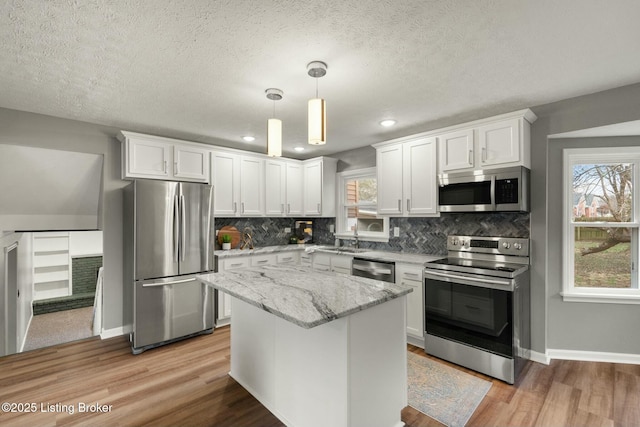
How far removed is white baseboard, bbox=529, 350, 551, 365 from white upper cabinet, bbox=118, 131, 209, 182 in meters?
4.19

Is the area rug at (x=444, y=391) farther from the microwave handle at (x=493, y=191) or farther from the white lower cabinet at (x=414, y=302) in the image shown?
the microwave handle at (x=493, y=191)

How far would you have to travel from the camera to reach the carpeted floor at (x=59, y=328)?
3.49 meters

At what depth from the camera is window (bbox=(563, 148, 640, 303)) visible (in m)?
2.97

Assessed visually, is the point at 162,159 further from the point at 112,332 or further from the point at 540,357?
the point at 540,357

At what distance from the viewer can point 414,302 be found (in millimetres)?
Result: 3322

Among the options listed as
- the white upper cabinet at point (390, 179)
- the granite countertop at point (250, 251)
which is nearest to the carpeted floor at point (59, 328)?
the granite countertop at point (250, 251)

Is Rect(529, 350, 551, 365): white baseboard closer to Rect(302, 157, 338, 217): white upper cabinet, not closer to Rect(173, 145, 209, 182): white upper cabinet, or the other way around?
Rect(302, 157, 338, 217): white upper cabinet

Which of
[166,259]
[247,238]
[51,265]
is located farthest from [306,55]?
[51,265]

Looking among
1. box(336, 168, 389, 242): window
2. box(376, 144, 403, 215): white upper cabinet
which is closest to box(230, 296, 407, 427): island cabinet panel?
box(376, 144, 403, 215): white upper cabinet

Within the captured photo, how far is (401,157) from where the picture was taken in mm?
3760

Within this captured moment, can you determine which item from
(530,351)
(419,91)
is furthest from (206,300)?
(530,351)

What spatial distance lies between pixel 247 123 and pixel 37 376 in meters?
3.14

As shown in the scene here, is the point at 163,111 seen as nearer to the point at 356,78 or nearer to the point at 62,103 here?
the point at 62,103

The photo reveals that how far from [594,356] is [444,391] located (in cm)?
170
